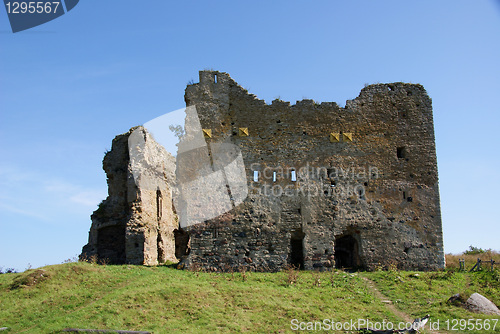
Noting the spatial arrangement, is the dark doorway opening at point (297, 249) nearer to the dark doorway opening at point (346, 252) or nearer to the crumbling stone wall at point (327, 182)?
the crumbling stone wall at point (327, 182)

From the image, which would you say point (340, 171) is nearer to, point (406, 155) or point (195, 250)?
point (406, 155)

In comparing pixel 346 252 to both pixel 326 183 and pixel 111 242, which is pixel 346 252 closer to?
pixel 326 183

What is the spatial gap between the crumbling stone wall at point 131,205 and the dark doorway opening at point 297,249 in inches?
232

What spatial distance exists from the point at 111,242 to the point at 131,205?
8.00 ft

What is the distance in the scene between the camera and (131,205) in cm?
2064

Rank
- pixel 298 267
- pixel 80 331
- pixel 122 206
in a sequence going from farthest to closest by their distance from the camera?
1. pixel 122 206
2. pixel 298 267
3. pixel 80 331

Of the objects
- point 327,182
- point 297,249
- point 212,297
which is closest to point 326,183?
point 327,182

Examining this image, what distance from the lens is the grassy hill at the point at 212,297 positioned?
1262 cm

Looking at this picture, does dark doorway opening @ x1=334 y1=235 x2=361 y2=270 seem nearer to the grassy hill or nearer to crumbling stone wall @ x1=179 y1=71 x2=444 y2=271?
crumbling stone wall @ x1=179 y1=71 x2=444 y2=271

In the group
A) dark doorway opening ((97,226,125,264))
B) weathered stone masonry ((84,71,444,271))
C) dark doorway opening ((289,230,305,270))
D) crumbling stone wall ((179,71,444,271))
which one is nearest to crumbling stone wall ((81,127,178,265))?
dark doorway opening ((97,226,125,264))

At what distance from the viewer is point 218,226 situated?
1861 centimetres

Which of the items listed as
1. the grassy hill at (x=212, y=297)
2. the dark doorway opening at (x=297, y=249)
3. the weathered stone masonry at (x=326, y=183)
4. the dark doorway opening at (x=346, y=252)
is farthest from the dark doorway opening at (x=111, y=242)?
the dark doorway opening at (x=346, y=252)

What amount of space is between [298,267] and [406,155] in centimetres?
632

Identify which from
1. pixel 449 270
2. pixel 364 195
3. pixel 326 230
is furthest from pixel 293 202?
pixel 449 270
